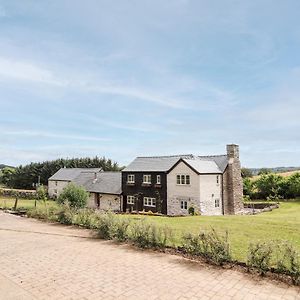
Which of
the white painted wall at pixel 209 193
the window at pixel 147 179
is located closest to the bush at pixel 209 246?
the white painted wall at pixel 209 193

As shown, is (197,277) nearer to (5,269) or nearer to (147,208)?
(5,269)

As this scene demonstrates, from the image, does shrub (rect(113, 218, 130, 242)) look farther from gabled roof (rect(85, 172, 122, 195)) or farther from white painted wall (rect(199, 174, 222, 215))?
gabled roof (rect(85, 172, 122, 195))

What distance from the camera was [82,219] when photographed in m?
18.2

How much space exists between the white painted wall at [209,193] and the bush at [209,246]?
20.8m

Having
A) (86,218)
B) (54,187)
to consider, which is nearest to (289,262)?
(86,218)

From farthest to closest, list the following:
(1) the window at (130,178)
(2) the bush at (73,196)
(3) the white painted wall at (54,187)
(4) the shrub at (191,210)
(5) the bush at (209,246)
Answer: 1. (3) the white painted wall at (54,187)
2. (1) the window at (130,178)
3. (4) the shrub at (191,210)
4. (2) the bush at (73,196)
5. (5) the bush at (209,246)

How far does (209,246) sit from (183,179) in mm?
22703

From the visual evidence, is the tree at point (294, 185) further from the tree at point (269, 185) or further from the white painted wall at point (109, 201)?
the white painted wall at point (109, 201)

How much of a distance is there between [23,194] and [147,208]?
28.0 m

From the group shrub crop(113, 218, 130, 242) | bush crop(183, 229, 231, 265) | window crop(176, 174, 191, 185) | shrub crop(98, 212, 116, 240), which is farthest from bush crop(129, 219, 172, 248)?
window crop(176, 174, 191, 185)

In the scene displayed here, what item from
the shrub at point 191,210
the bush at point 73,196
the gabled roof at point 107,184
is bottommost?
the shrub at point 191,210

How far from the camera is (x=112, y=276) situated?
30.5ft

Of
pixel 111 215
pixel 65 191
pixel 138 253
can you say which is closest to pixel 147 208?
pixel 65 191

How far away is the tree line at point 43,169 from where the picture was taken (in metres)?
68.8
